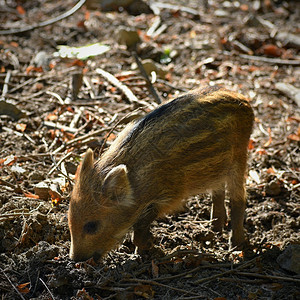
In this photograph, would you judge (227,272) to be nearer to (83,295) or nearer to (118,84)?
(83,295)

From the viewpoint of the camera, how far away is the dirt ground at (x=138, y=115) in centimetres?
380

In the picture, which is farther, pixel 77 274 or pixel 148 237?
Result: pixel 148 237

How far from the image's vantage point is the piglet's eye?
391 cm

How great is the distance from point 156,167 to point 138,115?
1.95 m

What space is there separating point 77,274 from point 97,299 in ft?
0.88

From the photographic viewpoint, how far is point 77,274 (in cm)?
370

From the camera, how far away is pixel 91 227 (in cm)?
393

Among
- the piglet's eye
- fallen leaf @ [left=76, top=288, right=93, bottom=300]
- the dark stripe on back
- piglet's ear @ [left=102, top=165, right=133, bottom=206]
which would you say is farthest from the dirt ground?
piglet's ear @ [left=102, top=165, right=133, bottom=206]

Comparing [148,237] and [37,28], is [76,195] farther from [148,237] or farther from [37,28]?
[37,28]

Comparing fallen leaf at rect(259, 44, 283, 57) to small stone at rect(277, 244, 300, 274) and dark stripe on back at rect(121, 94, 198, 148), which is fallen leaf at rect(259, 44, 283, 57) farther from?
small stone at rect(277, 244, 300, 274)

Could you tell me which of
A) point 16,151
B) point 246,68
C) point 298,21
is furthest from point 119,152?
point 298,21

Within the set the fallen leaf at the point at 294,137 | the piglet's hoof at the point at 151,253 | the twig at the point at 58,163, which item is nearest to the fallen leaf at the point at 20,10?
the twig at the point at 58,163

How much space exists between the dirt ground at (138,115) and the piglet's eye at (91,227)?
0.88 feet

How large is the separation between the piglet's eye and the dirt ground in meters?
0.27
